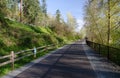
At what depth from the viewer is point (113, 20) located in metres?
24.7

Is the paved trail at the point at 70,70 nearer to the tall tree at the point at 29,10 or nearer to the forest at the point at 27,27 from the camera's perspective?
the forest at the point at 27,27

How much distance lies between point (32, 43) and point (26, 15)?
61804 millimetres

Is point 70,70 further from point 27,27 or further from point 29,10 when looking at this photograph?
point 29,10

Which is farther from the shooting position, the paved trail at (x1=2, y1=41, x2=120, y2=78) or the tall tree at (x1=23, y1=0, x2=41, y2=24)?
the tall tree at (x1=23, y1=0, x2=41, y2=24)

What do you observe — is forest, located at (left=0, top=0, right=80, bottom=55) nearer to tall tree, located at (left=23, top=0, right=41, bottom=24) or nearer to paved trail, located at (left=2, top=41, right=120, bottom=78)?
tall tree, located at (left=23, top=0, right=41, bottom=24)

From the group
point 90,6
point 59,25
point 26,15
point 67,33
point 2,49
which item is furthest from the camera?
point 67,33

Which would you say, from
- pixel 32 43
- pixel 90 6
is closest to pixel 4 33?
pixel 32 43

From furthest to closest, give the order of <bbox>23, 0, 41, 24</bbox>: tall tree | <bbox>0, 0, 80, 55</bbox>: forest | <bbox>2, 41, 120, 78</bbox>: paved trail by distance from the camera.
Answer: <bbox>23, 0, 41, 24</bbox>: tall tree
<bbox>0, 0, 80, 55</bbox>: forest
<bbox>2, 41, 120, 78</bbox>: paved trail

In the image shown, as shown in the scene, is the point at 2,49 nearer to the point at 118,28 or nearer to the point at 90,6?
the point at 118,28

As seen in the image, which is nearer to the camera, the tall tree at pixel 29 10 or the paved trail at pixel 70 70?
the paved trail at pixel 70 70

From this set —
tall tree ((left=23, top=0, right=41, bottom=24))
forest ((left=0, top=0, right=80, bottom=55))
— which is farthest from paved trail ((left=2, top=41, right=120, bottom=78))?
tall tree ((left=23, top=0, right=41, bottom=24))

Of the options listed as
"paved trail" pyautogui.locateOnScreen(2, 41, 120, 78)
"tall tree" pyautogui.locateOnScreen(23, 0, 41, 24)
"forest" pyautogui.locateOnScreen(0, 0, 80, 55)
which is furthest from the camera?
"tall tree" pyautogui.locateOnScreen(23, 0, 41, 24)

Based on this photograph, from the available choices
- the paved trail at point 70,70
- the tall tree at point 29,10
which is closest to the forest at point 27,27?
the tall tree at point 29,10

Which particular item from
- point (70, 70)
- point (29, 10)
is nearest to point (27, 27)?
point (29, 10)
